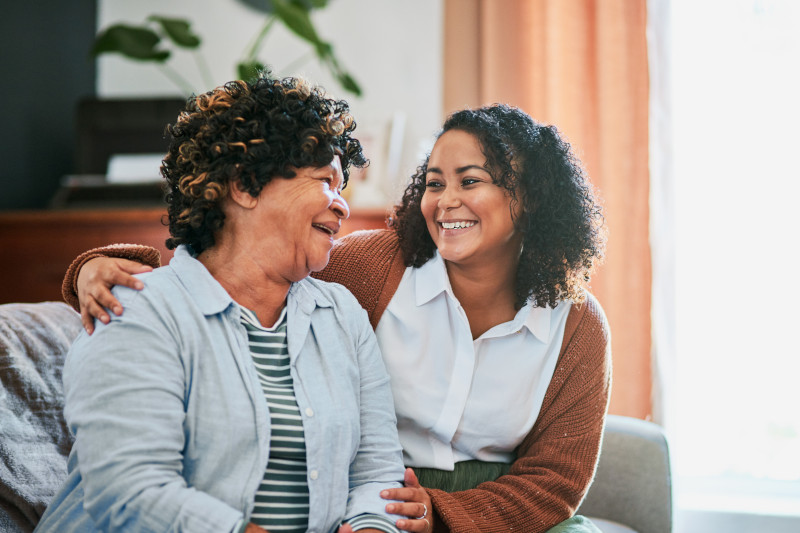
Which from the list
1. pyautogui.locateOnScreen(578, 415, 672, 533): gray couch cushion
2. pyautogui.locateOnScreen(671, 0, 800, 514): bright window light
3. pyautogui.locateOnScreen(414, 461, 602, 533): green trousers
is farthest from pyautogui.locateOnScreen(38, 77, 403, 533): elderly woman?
pyautogui.locateOnScreen(671, 0, 800, 514): bright window light

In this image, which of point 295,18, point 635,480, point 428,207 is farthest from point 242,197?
point 295,18

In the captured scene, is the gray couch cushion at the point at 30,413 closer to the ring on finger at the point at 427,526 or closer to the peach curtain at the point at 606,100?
the ring on finger at the point at 427,526

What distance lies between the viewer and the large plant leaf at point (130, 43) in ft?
8.42

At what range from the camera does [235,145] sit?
1.19 m

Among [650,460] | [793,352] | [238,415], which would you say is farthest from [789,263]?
[238,415]

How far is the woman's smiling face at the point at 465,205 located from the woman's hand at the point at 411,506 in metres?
0.48

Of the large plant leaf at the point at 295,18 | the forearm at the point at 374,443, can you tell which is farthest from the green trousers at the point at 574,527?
the large plant leaf at the point at 295,18

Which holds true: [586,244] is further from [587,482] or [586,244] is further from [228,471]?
[228,471]

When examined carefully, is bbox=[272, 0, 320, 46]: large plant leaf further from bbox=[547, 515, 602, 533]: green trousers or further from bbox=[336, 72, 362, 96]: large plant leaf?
bbox=[547, 515, 602, 533]: green trousers

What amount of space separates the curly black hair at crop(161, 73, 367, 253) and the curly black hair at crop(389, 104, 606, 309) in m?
0.41

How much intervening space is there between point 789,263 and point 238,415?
2.30 m

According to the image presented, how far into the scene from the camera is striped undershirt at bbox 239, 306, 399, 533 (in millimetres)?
1137

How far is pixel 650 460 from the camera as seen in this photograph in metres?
1.84

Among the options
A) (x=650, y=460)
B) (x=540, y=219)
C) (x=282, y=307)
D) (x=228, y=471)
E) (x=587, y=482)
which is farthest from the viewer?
(x=650, y=460)
